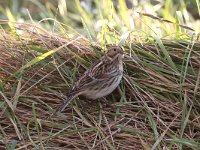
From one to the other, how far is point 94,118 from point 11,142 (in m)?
0.60

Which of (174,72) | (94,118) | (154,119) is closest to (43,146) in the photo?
(94,118)

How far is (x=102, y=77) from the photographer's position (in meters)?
5.22

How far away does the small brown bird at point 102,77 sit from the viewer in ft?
16.4

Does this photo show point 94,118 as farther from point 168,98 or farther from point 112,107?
point 168,98

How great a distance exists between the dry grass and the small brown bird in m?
0.07

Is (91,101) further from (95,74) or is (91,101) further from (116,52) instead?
(116,52)

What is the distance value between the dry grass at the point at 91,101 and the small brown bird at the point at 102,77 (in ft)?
0.22

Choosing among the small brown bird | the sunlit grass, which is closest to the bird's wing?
the small brown bird

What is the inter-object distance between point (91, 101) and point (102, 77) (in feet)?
0.80

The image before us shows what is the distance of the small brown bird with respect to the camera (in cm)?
498

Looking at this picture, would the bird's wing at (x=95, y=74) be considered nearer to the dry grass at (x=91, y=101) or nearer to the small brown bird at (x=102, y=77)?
the small brown bird at (x=102, y=77)

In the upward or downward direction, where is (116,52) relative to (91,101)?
upward

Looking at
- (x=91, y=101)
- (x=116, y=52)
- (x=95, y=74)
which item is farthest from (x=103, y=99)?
(x=116, y=52)

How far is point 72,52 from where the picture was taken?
5215 mm
